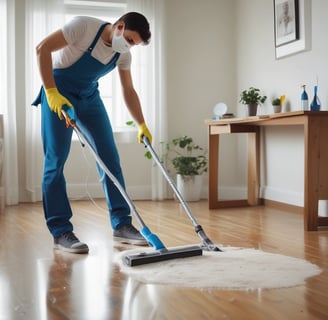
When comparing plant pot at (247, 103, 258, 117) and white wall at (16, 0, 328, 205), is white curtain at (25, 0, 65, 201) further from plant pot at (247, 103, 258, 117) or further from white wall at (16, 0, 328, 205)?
plant pot at (247, 103, 258, 117)

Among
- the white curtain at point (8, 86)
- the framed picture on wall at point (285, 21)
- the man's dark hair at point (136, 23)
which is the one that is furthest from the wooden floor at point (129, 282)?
the framed picture on wall at point (285, 21)

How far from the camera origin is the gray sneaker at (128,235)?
8.93 feet

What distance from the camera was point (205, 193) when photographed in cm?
515

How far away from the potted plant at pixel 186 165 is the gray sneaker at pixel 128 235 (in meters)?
2.02

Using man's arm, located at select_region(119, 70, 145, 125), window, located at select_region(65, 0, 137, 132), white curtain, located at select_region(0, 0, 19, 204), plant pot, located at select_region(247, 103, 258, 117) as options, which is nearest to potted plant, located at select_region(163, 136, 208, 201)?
window, located at select_region(65, 0, 137, 132)

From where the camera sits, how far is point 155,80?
5.00 metres

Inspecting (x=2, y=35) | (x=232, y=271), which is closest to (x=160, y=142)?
(x=2, y=35)

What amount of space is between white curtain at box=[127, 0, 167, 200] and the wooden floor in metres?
1.48

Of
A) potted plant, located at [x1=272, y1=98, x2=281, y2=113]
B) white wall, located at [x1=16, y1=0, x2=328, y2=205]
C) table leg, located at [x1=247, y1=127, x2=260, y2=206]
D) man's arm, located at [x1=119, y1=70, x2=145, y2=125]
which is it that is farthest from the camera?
white wall, located at [x1=16, y1=0, x2=328, y2=205]

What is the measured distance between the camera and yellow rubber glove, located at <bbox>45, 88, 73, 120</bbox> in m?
2.44

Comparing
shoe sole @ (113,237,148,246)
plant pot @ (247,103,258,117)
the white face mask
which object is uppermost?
the white face mask

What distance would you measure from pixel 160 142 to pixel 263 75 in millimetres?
1078

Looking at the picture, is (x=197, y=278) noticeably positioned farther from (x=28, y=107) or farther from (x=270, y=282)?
(x=28, y=107)

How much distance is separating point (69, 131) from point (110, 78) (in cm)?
248
